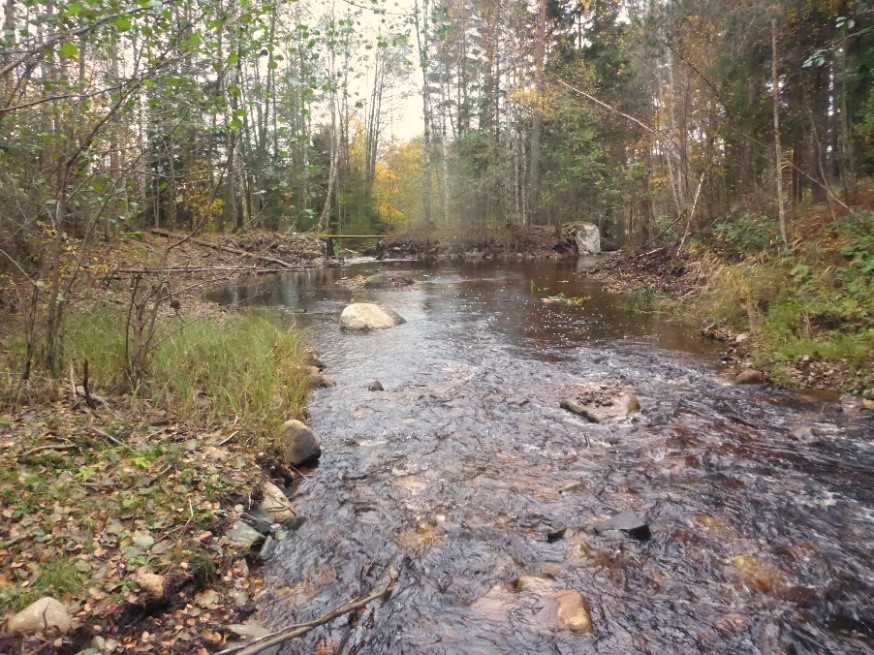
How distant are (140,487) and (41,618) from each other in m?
1.24

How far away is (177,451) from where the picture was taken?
4027 millimetres

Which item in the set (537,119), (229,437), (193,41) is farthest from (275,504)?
(537,119)

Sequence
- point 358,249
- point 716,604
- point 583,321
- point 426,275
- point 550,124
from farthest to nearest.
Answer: point 358,249 → point 550,124 → point 426,275 → point 583,321 → point 716,604

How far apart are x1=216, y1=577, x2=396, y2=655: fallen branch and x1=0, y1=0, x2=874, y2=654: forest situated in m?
0.03

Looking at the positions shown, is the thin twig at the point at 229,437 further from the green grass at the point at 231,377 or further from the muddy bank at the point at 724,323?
the muddy bank at the point at 724,323

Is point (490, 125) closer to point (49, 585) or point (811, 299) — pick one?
point (811, 299)

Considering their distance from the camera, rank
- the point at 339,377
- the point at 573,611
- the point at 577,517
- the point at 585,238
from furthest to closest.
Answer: the point at 585,238 < the point at 339,377 < the point at 577,517 < the point at 573,611

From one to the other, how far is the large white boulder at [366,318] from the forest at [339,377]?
0.33 metres

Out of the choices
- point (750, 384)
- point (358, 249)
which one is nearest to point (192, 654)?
point (750, 384)

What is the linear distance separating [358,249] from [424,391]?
25717 millimetres

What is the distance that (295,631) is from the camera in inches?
105

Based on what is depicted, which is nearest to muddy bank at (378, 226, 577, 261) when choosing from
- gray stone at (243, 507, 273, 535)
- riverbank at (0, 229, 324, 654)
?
riverbank at (0, 229, 324, 654)

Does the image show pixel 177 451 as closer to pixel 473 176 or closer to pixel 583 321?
pixel 583 321

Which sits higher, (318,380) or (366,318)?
(366,318)
